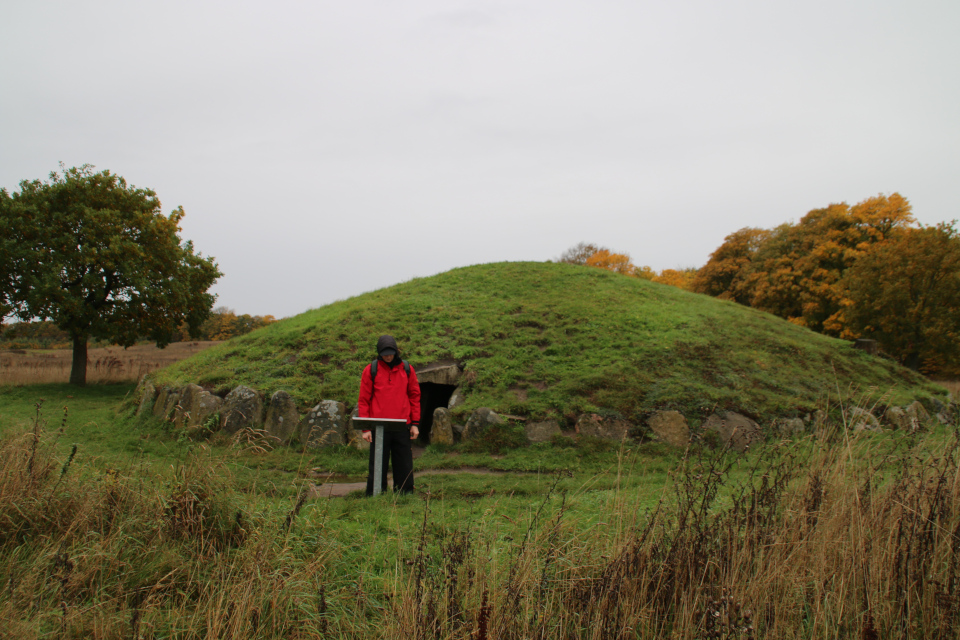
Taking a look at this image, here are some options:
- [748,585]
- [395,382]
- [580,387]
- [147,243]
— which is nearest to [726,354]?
[580,387]

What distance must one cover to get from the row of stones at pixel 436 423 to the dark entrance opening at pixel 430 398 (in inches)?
85.9

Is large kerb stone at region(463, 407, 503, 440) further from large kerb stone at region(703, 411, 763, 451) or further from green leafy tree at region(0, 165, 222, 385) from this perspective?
green leafy tree at region(0, 165, 222, 385)

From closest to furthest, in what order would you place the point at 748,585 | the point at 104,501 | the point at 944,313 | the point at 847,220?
the point at 748,585, the point at 104,501, the point at 944,313, the point at 847,220

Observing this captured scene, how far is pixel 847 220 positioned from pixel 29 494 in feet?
125

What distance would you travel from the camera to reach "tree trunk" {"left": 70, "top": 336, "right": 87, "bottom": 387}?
795 inches

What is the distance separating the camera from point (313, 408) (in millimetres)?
10984

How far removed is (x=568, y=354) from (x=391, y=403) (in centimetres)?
755

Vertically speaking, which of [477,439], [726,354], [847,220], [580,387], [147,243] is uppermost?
[847,220]

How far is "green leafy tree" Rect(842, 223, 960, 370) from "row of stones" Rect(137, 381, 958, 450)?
10.5 metres

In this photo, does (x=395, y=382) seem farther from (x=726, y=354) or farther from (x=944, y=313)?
(x=944, y=313)

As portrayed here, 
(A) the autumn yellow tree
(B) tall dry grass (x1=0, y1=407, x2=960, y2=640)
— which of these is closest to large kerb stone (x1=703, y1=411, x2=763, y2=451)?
(B) tall dry grass (x1=0, y1=407, x2=960, y2=640)

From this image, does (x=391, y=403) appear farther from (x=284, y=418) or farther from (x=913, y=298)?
(x=913, y=298)

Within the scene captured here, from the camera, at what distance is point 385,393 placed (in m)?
7.06

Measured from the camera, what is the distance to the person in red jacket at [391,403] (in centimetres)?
697
